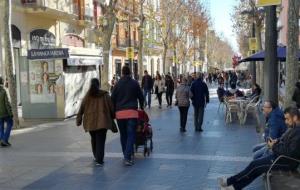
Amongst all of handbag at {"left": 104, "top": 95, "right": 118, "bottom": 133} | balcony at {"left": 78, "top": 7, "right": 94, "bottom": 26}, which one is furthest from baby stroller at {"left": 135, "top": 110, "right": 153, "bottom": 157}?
balcony at {"left": 78, "top": 7, "right": 94, "bottom": 26}

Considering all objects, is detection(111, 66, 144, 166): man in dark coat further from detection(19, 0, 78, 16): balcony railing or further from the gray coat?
detection(19, 0, 78, 16): balcony railing

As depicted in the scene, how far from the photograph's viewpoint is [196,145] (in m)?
12.1

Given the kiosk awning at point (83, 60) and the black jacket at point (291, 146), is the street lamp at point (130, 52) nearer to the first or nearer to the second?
Answer: the kiosk awning at point (83, 60)

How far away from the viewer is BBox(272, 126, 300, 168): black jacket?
669cm

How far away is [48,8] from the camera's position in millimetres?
26953

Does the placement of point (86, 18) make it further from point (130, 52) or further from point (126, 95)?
point (126, 95)

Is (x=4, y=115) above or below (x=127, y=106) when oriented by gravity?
below

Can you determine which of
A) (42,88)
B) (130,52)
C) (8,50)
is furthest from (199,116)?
(130,52)

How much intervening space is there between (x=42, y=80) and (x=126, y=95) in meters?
10.1

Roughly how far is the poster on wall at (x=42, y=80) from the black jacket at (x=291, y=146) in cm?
1337

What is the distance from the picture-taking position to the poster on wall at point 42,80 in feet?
63.0

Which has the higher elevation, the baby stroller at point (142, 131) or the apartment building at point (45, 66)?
the apartment building at point (45, 66)

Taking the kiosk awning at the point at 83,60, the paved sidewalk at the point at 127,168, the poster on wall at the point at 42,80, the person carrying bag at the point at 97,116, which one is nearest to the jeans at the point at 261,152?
the paved sidewalk at the point at 127,168

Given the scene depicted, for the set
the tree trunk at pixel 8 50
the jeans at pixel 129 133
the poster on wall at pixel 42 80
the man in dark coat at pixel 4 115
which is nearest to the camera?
the jeans at pixel 129 133
